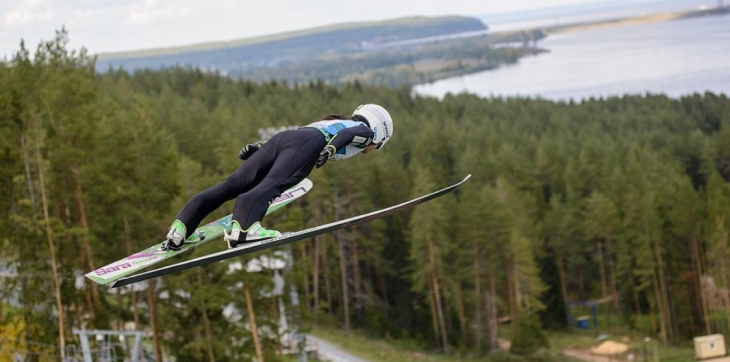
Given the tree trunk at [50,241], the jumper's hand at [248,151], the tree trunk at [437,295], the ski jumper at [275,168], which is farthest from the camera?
the tree trunk at [437,295]

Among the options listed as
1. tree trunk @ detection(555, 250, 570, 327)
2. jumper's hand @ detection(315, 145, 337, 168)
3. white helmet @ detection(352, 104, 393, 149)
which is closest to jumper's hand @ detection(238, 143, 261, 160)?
jumper's hand @ detection(315, 145, 337, 168)

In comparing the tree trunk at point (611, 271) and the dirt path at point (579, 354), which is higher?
the tree trunk at point (611, 271)

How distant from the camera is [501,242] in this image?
50.8m

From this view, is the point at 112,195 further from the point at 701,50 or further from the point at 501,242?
the point at 701,50

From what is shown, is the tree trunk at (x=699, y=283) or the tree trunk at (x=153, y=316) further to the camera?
the tree trunk at (x=699, y=283)

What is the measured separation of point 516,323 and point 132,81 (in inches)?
2840

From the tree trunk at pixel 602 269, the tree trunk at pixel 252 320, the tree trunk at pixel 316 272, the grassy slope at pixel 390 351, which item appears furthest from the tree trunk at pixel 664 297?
the tree trunk at pixel 252 320

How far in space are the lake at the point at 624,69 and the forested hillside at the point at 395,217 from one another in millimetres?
7567

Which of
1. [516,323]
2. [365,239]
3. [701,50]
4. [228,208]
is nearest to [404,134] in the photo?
[365,239]

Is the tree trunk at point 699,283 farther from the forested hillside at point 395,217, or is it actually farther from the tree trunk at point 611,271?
the tree trunk at point 611,271

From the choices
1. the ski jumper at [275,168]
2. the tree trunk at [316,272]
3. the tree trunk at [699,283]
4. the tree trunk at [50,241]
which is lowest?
the tree trunk at [699,283]

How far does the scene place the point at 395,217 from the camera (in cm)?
5612

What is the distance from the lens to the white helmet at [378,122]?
8.88 meters

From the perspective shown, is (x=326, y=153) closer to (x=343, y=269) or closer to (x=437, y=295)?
(x=437, y=295)
